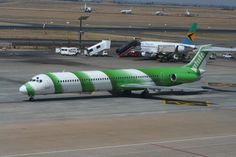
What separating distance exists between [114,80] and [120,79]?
2.62 feet

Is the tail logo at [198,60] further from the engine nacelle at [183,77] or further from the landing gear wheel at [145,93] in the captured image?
the landing gear wheel at [145,93]

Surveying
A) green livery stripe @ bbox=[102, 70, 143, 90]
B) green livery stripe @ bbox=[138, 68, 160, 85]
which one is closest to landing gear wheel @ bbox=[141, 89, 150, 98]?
green livery stripe @ bbox=[102, 70, 143, 90]

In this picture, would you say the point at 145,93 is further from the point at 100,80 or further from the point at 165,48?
the point at 165,48

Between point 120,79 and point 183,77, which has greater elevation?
point 120,79

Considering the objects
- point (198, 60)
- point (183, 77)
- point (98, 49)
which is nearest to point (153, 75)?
point (183, 77)

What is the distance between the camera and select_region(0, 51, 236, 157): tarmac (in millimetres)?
39938

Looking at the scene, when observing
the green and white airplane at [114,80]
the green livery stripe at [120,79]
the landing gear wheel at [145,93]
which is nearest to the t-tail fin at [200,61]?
the green and white airplane at [114,80]

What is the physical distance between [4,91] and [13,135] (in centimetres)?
2650

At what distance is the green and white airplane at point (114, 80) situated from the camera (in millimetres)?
61656

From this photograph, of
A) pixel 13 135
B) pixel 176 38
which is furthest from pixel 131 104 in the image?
pixel 176 38

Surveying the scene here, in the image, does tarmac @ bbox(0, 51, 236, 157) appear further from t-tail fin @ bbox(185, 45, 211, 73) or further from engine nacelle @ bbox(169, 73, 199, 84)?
t-tail fin @ bbox(185, 45, 211, 73)

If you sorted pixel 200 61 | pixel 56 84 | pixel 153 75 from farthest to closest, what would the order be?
pixel 200 61 → pixel 153 75 → pixel 56 84

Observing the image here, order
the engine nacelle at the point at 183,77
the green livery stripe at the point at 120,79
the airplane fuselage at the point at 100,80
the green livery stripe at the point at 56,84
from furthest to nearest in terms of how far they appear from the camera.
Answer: the engine nacelle at the point at 183,77
the green livery stripe at the point at 120,79
the green livery stripe at the point at 56,84
the airplane fuselage at the point at 100,80

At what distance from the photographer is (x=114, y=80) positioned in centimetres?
6606
